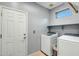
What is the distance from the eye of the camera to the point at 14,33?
2.35 meters

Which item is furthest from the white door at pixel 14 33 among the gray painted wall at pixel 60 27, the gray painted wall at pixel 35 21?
the gray painted wall at pixel 60 27

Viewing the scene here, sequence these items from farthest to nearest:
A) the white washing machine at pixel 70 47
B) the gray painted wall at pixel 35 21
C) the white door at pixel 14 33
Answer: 1. the gray painted wall at pixel 35 21
2. the white door at pixel 14 33
3. the white washing machine at pixel 70 47

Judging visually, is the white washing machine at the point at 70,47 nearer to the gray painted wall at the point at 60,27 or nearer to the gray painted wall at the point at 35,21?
the gray painted wall at the point at 60,27

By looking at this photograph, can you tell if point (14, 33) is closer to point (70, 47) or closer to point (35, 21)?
point (35, 21)

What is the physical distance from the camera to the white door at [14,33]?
2.15 metres

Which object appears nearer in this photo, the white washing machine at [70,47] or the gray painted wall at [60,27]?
the white washing machine at [70,47]

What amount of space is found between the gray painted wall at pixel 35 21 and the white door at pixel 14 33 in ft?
0.89

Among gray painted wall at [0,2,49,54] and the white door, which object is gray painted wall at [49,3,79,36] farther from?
the white door

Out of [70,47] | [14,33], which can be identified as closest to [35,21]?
[14,33]

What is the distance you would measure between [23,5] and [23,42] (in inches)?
56.3

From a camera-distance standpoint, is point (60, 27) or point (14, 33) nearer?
point (14, 33)

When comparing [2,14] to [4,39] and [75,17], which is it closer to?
[4,39]

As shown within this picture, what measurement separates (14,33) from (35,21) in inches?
42.4

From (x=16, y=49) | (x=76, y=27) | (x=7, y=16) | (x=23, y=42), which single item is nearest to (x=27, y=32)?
(x=23, y=42)
